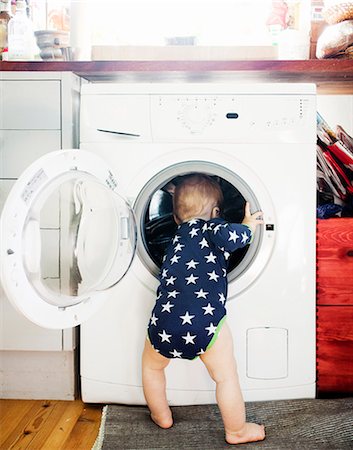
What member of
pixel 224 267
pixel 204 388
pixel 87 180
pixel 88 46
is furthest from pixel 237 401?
pixel 88 46

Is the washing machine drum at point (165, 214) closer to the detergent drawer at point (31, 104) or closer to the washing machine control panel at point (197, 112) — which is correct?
the washing machine control panel at point (197, 112)

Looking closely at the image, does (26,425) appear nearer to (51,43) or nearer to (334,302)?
(334,302)

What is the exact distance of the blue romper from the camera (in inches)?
50.7

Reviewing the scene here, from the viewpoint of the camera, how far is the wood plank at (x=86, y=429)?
135 cm

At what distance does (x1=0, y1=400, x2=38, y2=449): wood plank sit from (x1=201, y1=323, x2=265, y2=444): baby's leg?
57cm

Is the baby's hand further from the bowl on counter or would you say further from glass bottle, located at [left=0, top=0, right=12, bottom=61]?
glass bottle, located at [left=0, top=0, right=12, bottom=61]

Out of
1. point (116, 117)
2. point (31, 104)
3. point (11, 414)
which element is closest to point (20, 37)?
point (31, 104)

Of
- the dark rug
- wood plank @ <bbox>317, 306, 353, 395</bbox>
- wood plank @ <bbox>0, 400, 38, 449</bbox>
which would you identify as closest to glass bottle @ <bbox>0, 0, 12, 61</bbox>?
wood plank @ <bbox>0, 400, 38, 449</bbox>

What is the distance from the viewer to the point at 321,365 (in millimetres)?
1535

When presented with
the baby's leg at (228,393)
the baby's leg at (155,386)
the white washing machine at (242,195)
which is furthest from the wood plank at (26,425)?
the baby's leg at (228,393)

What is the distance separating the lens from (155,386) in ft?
4.59

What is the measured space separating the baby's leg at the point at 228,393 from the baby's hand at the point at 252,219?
0.30 m

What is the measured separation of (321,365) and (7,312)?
3.06 ft

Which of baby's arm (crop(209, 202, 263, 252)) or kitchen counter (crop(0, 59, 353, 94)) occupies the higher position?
kitchen counter (crop(0, 59, 353, 94))
